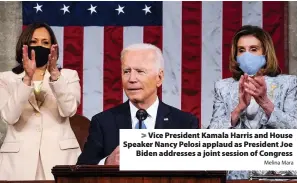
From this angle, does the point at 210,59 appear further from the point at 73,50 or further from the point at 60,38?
the point at 60,38

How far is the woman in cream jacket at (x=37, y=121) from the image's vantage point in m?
5.39

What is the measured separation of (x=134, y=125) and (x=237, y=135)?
1.00m

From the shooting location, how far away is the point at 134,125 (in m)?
5.02

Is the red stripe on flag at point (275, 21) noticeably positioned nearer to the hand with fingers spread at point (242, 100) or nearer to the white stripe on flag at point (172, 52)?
the white stripe on flag at point (172, 52)

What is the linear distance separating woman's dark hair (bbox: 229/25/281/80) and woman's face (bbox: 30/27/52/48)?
1.09 meters

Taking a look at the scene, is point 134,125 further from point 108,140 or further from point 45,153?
point 45,153

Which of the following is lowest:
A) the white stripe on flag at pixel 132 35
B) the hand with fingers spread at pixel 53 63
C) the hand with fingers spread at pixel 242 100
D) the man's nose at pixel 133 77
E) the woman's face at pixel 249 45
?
the hand with fingers spread at pixel 242 100

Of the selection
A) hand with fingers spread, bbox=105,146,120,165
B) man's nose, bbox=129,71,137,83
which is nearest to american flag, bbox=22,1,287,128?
man's nose, bbox=129,71,137,83

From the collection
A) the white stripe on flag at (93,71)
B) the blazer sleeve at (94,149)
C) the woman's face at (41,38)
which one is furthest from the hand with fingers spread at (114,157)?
the white stripe on flag at (93,71)

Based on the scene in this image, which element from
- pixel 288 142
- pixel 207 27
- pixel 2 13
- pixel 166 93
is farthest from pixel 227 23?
pixel 288 142

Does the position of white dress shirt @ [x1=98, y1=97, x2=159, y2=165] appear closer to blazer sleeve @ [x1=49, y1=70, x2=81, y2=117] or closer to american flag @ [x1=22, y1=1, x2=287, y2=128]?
blazer sleeve @ [x1=49, y1=70, x2=81, y2=117]

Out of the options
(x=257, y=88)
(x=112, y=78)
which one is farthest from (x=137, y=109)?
(x=112, y=78)

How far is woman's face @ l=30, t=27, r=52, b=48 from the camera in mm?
5527

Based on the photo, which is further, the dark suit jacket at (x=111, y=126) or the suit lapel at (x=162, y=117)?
the suit lapel at (x=162, y=117)
